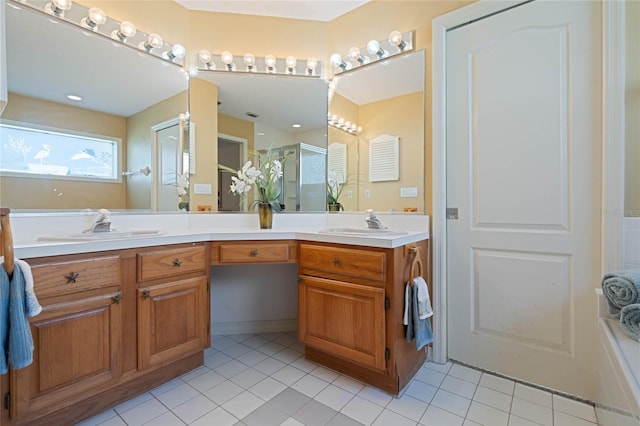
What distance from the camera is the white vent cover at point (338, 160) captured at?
2.30 m

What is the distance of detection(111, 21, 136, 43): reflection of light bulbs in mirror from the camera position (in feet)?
6.14

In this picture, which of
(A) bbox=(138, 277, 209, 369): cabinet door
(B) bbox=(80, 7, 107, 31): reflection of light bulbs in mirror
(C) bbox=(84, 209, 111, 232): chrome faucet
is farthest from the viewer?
(B) bbox=(80, 7, 107, 31): reflection of light bulbs in mirror

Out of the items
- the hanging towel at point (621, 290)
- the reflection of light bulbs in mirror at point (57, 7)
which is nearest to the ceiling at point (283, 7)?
the reflection of light bulbs in mirror at point (57, 7)

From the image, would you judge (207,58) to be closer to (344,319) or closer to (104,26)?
(104,26)

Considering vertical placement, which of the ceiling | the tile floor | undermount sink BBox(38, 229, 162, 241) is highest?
the ceiling

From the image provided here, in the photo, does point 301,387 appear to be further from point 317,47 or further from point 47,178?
point 317,47

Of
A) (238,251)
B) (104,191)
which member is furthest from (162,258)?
(104,191)

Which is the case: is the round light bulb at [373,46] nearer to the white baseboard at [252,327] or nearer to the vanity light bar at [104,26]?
the vanity light bar at [104,26]

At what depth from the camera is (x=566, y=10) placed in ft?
4.92

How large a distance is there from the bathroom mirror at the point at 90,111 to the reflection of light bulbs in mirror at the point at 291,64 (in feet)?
2.59

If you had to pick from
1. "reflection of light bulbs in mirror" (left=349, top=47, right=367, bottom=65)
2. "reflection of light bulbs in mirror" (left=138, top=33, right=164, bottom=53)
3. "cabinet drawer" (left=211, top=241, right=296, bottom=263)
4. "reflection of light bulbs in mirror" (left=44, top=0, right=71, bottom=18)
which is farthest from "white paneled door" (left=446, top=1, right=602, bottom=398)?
"reflection of light bulbs in mirror" (left=44, top=0, right=71, bottom=18)

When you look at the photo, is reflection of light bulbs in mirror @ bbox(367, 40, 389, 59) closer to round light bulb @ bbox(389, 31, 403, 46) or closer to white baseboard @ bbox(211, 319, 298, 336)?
round light bulb @ bbox(389, 31, 403, 46)

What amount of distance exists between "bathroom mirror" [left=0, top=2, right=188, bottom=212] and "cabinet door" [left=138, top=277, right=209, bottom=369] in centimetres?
70

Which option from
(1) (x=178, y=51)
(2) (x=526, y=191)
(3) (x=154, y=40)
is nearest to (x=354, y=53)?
(1) (x=178, y=51)
